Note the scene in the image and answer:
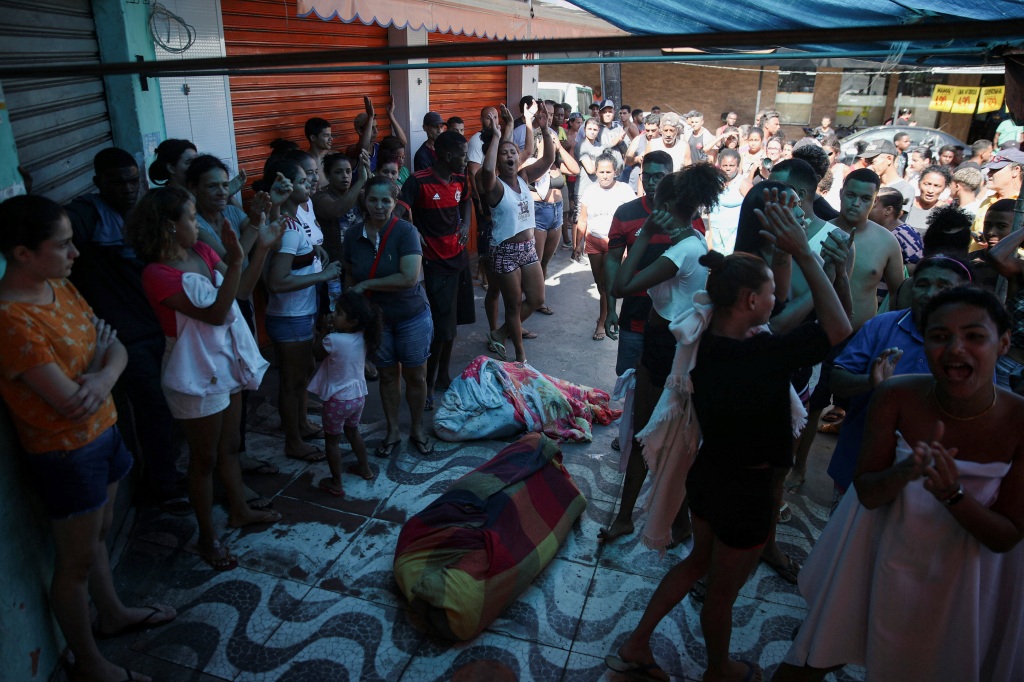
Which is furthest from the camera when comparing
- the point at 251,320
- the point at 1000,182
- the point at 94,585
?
the point at 1000,182

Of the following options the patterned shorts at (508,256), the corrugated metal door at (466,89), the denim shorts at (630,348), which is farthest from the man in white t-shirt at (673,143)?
the denim shorts at (630,348)

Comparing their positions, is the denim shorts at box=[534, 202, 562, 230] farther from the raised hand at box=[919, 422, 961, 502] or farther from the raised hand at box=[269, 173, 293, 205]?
the raised hand at box=[919, 422, 961, 502]

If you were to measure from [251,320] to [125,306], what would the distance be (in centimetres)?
77

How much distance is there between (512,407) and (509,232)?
5.25 ft

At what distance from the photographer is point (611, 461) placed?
4523mm

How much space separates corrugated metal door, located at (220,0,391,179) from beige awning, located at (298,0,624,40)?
2.25 ft

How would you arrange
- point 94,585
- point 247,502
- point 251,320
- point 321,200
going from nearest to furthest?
point 94,585 → point 247,502 → point 251,320 → point 321,200

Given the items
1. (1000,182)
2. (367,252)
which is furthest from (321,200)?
(1000,182)

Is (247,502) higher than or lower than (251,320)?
lower

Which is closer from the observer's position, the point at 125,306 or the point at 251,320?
the point at 125,306

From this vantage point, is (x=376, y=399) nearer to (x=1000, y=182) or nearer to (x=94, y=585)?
(x=94, y=585)

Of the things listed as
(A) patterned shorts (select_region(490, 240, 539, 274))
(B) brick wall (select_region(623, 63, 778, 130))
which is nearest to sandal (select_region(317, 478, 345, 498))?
(A) patterned shorts (select_region(490, 240, 539, 274))

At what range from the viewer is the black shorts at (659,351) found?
3.31 m

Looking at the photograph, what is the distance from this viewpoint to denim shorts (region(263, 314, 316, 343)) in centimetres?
411
